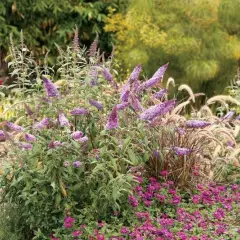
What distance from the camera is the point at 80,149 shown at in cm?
443

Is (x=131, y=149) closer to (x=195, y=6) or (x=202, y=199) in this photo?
(x=202, y=199)

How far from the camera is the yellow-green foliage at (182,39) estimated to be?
9.69 meters

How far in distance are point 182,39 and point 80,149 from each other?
222 inches

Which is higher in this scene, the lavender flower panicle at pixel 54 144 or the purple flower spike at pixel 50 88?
the purple flower spike at pixel 50 88

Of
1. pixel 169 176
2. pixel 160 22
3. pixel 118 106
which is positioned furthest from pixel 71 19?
pixel 118 106

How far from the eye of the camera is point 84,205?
4672 mm

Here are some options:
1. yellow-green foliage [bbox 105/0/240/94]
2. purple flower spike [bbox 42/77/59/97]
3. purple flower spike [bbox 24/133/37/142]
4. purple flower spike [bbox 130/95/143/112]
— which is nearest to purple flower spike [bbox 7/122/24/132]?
purple flower spike [bbox 24/133/37/142]

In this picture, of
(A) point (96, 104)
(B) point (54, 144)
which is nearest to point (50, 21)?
(A) point (96, 104)

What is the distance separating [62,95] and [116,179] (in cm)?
78

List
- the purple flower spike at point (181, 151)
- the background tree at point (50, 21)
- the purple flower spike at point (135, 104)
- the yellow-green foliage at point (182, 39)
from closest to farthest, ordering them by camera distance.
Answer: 1. the purple flower spike at point (135, 104)
2. the purple flower spike at point (181, 151)
3. the yellow-green foliage at point (182, 39)
4. the background tree at point (50, 21)

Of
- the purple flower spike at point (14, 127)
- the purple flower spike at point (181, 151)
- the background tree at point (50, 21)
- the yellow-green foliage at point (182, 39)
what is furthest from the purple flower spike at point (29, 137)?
the background tree at point (50, 21)

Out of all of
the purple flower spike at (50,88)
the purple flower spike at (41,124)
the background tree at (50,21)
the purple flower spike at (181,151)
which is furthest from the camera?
the background tree at (50,21)

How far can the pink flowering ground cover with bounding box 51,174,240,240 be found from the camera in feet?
14.3

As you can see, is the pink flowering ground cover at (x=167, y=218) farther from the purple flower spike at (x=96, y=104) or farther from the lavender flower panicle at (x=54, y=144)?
the purple flower spike at (x=96, y=104)
